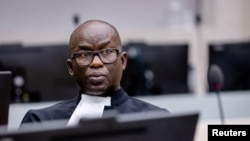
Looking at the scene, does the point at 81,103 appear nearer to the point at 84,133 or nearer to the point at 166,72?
the point at 84,133

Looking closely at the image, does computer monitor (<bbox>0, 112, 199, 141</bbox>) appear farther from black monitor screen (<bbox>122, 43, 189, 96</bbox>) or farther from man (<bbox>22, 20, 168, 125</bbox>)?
black monitor screen (<bbox>122, 43, 189, 96</bbox>)

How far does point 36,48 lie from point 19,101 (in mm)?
363

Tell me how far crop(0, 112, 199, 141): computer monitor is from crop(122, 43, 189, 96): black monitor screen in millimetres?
2194

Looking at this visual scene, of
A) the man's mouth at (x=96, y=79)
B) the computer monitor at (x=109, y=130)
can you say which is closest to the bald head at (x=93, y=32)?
the man's mouth at (x=96, y=79)

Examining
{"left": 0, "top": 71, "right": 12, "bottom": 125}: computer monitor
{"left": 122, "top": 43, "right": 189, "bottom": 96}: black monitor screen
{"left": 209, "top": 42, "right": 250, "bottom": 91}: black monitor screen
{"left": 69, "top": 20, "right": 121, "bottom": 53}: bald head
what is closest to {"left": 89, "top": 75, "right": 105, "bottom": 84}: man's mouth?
{"left": 69, "top": 20, "right": 121, "bottom": 53}: bald head

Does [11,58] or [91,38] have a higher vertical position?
[91,38]

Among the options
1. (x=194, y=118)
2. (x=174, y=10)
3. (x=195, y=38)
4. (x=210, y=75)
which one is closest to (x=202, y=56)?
(x=195, y=38)

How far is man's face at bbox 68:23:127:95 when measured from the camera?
146 cm

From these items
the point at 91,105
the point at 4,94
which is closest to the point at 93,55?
the point at 91,105

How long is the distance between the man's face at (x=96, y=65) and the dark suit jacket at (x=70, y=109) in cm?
6

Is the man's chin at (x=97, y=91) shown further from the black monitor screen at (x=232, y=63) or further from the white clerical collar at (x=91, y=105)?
the black monitor screen at (x=232, y=63)

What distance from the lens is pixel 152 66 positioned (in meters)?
3.27

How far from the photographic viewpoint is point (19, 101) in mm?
3080

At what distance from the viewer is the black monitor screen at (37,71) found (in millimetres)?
2986
